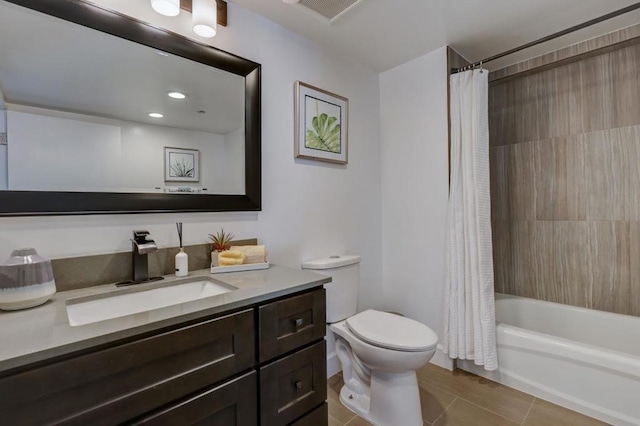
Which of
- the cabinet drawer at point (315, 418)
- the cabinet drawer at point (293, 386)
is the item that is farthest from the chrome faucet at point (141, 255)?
the cabinet drawer at point (315, 418)

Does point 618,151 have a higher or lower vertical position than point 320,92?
lower

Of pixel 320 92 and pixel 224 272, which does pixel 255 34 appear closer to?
pixel 320 92

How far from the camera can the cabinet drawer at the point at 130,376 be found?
631 mm

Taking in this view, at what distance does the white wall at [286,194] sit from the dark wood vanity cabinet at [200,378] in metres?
0.63

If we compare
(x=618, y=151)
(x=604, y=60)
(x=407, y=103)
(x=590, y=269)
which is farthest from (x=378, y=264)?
(x=604, y=60)

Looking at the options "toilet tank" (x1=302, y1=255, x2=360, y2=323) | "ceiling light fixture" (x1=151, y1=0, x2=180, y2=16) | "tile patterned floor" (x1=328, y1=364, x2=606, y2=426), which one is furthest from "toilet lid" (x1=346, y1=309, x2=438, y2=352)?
"ceiling light fixture" (x1=151, y1=0, x2=180, y2=16)

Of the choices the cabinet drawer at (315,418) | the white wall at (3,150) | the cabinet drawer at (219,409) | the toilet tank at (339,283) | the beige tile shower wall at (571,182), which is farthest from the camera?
the beige tile shower wall at (571,182)

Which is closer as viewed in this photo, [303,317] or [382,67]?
[303,317]

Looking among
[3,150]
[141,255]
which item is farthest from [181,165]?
[3,150]

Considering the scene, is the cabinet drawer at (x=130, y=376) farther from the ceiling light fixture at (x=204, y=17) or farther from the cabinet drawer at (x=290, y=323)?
the ceiling light fixture at (x=204, y=17)

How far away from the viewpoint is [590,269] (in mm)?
2137

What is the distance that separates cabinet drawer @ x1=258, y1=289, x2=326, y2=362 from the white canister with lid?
0.66 meters

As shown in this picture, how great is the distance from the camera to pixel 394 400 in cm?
153

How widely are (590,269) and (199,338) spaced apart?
8.53 ft
